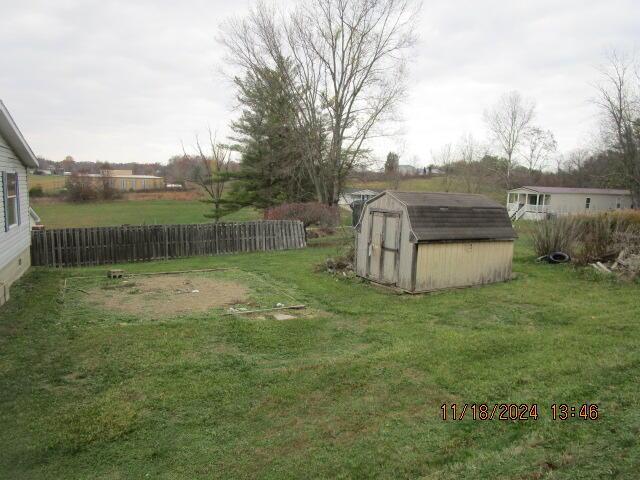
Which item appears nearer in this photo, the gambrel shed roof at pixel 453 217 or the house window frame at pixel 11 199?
the house window frame at pixel 11 199

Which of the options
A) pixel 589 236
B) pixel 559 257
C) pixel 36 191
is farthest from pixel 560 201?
pixel 36 191

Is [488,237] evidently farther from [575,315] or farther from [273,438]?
[273,438]

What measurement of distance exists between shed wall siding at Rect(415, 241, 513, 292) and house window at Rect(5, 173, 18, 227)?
31.1 feet

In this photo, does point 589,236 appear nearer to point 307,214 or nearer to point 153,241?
point 307,214

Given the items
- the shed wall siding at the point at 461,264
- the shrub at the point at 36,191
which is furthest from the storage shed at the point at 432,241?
the shrub at the point at 36,191

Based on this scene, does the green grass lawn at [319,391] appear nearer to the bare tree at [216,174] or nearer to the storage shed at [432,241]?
the storage shed at [432,241]

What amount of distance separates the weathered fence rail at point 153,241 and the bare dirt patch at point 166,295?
4.89m

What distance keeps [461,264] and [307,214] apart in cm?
1140

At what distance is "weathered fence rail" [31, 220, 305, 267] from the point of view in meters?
15.3

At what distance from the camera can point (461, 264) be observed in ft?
36.3

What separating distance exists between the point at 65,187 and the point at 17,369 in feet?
174

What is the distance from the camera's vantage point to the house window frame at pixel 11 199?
998 cm

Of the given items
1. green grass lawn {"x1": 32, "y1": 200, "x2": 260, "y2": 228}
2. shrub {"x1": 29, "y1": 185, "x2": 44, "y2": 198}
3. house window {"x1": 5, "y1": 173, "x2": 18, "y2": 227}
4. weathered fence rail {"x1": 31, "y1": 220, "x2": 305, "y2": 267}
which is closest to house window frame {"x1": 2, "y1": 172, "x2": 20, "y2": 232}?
house window {"x1": 5, "y1": 173, "x2": 18, "y2": 227}

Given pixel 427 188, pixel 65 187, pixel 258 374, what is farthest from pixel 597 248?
pixel 65 187
